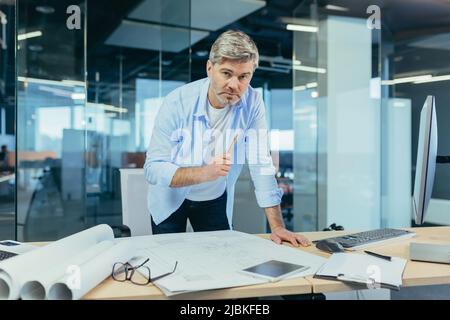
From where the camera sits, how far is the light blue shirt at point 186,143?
2070mm

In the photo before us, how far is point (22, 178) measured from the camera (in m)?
4.70

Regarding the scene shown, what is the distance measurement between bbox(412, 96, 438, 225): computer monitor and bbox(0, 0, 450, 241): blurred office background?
1.40 meters

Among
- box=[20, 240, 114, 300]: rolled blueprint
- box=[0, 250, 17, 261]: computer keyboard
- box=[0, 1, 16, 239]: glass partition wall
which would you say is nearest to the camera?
box=[20, 240, 114, 300]: rolled blueprint

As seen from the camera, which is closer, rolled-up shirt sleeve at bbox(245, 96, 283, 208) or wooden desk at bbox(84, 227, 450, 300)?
wooden desk at bbox(84, 227, 450, 300)

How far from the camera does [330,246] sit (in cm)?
135

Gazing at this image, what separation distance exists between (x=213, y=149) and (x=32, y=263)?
51.4 inches

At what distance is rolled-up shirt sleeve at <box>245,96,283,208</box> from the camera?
208cm

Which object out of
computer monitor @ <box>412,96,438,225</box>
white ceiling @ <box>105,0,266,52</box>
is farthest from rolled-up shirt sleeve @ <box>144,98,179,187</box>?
white ceiling @ <box>105,0,266,52</box>

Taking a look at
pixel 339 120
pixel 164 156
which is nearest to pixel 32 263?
pixel 164 156

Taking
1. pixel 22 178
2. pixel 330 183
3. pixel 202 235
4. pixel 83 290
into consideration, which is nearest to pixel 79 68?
pixel 22 178

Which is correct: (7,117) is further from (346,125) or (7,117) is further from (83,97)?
(346,125)

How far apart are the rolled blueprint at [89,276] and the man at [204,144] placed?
945 mm

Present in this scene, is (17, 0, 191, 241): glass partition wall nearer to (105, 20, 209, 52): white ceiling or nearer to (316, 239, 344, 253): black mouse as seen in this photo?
(105, 20, 209, 52): white ceiling

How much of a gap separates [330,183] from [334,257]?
99.5 inches
